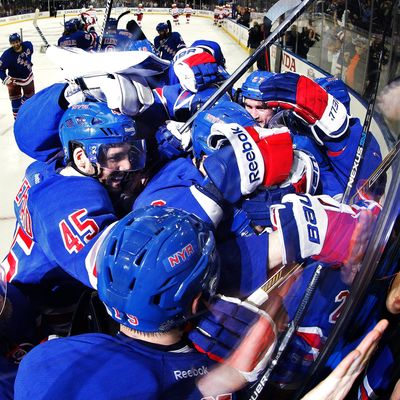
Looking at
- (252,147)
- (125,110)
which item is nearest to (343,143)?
(252,147)

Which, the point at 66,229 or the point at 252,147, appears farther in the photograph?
the point at 66,229

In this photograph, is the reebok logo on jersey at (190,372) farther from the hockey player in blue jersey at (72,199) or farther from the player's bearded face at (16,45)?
the player's bearded face at (16,45)

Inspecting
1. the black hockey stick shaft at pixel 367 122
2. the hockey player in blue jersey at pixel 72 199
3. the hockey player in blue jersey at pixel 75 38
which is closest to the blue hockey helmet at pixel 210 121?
the hockey player in blue jersey at pixel 72 199

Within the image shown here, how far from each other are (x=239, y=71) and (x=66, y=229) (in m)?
0.95

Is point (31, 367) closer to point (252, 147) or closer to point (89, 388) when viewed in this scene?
point (89, 388)

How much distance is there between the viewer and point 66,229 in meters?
1.07

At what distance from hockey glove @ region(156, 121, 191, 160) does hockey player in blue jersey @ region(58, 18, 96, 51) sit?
464 centimetres

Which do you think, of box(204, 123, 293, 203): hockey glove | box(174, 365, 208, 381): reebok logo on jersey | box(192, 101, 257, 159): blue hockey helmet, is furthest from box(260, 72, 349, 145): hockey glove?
box(174, 365, 208, 381): reebok logo on jersey

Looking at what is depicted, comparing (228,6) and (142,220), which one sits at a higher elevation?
(142,220)

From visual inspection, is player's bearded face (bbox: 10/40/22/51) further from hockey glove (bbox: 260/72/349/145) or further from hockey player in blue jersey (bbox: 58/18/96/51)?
hockey glove (bbox: 260/72/349/145)

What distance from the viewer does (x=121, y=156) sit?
1.37 m

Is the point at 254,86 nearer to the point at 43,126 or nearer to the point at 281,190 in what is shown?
the point at 43,126

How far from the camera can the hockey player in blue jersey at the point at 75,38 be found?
20.2 ft

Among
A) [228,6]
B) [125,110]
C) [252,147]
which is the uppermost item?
[252,147]
